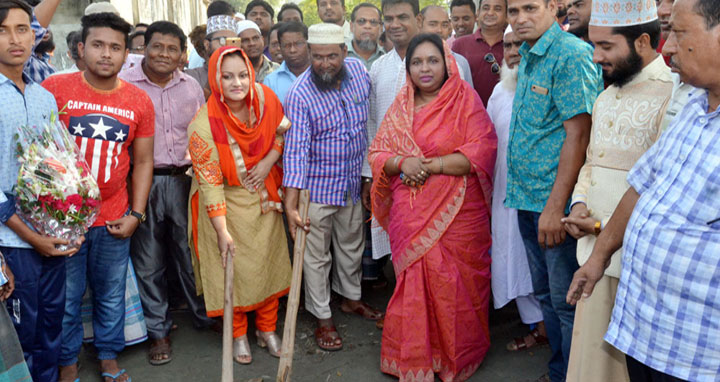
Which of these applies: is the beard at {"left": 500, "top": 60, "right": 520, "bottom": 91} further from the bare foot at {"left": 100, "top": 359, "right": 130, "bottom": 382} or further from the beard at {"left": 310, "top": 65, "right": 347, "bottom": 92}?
the bare foot at {"left": 100, "top": 359, "right": 130, "bottom": 382}

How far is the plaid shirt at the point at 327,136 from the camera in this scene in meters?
4.17

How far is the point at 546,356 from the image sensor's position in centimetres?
412

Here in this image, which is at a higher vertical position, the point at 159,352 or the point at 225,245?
the point at 225,245

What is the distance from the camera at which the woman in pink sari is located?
12.4 ft

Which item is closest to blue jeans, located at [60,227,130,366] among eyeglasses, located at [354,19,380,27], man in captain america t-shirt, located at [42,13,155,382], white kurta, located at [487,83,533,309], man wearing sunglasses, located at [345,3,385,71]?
man in captain america t-shirt, located at [42,13,155,382]

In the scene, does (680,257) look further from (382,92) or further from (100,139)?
(100,139)

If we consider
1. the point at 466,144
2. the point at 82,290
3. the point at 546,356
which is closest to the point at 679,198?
the point at 466,144

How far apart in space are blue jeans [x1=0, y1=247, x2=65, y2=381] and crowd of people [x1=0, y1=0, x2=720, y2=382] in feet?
0.04

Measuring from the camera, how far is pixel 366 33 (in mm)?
5715

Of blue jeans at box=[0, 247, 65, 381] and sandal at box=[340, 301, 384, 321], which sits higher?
blue jeans at box=[0, 247, 65, 381]

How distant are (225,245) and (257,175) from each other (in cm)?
56

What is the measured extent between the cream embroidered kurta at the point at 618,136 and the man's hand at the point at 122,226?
274cm

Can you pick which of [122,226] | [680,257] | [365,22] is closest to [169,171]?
[122,226]

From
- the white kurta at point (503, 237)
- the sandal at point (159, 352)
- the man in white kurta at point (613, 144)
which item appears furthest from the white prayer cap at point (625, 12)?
the sandal at point (159, 352)
